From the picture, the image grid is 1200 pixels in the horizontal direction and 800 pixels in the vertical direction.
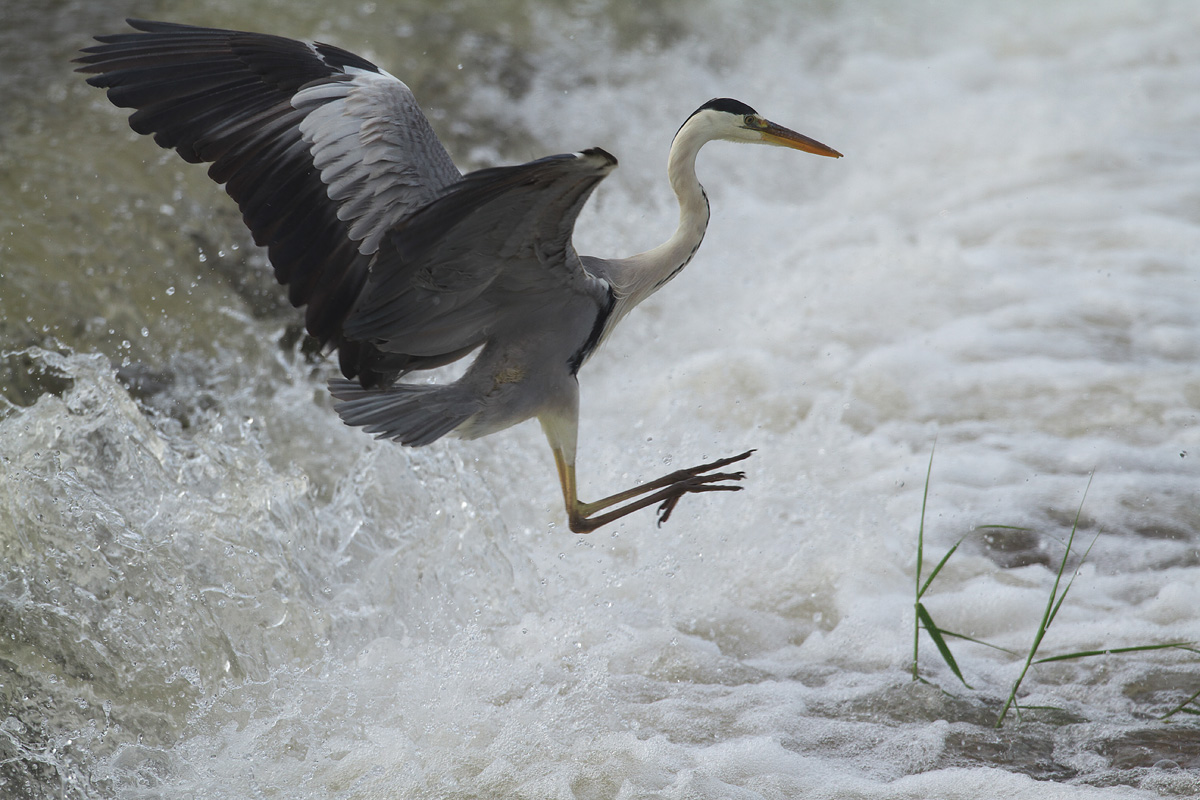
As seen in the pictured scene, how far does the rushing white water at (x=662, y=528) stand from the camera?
10.2ft

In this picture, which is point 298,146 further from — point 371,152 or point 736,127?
point 736,127

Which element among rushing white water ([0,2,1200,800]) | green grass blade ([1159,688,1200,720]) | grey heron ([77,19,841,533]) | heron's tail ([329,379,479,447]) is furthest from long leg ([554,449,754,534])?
green grass blade ([1159,688,1200,720])

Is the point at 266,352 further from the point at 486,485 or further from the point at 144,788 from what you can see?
the point at 144,788

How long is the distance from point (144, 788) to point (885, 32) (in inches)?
323

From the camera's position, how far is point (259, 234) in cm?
312

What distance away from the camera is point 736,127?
3445 millimetres

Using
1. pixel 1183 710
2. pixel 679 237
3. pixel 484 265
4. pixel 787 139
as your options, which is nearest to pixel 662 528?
pixel 679 237

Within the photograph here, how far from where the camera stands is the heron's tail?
314 centimetres

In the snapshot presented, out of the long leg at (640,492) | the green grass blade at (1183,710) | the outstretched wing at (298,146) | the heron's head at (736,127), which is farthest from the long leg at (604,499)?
the green grass blade at (1183,710)

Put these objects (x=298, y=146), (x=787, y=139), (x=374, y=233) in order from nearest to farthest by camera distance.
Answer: (x=374, y=233) → (x=298, y=146) → (x=787, y=139)

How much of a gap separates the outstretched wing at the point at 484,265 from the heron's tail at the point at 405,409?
13cm

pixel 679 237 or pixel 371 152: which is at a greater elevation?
pixel 371 152

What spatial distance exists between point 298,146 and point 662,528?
1.94 meters

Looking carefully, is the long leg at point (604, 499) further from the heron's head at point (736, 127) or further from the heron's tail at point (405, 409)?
the heron's head at point (736, 127)
